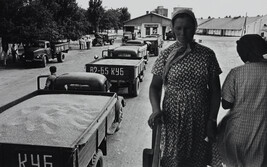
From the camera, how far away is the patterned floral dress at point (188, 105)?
99.4 inches

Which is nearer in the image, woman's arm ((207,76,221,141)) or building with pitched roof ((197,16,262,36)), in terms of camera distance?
woman's arm ((207,76,221,141))

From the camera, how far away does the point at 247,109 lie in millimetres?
2475

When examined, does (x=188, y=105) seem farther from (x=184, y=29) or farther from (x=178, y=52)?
(x=184, y=29)

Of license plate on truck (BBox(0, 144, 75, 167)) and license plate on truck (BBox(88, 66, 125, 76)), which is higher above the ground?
license plate on truck (BBox(88, 66, 125, 76))

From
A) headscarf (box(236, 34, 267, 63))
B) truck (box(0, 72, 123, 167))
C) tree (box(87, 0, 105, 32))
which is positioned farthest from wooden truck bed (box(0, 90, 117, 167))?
tree (box(87, 0, 105, 32))

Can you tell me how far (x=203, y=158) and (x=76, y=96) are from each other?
361cm

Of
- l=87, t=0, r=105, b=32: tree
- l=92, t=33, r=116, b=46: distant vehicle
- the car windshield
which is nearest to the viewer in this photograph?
the car windshield

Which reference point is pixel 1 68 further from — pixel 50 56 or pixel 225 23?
pixel 225 23

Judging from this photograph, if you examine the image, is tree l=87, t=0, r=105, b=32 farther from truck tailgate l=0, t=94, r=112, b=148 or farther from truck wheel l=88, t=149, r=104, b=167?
truck wheel l=88, t=149, r=104, b=167

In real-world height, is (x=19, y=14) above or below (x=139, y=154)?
above

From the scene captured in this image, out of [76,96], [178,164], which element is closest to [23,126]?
[76,96]

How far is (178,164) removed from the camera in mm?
2656

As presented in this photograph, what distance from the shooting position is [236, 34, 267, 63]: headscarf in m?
2.55

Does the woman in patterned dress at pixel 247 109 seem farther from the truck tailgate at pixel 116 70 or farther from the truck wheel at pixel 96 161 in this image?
the truck tailgate at pixel 116 70
